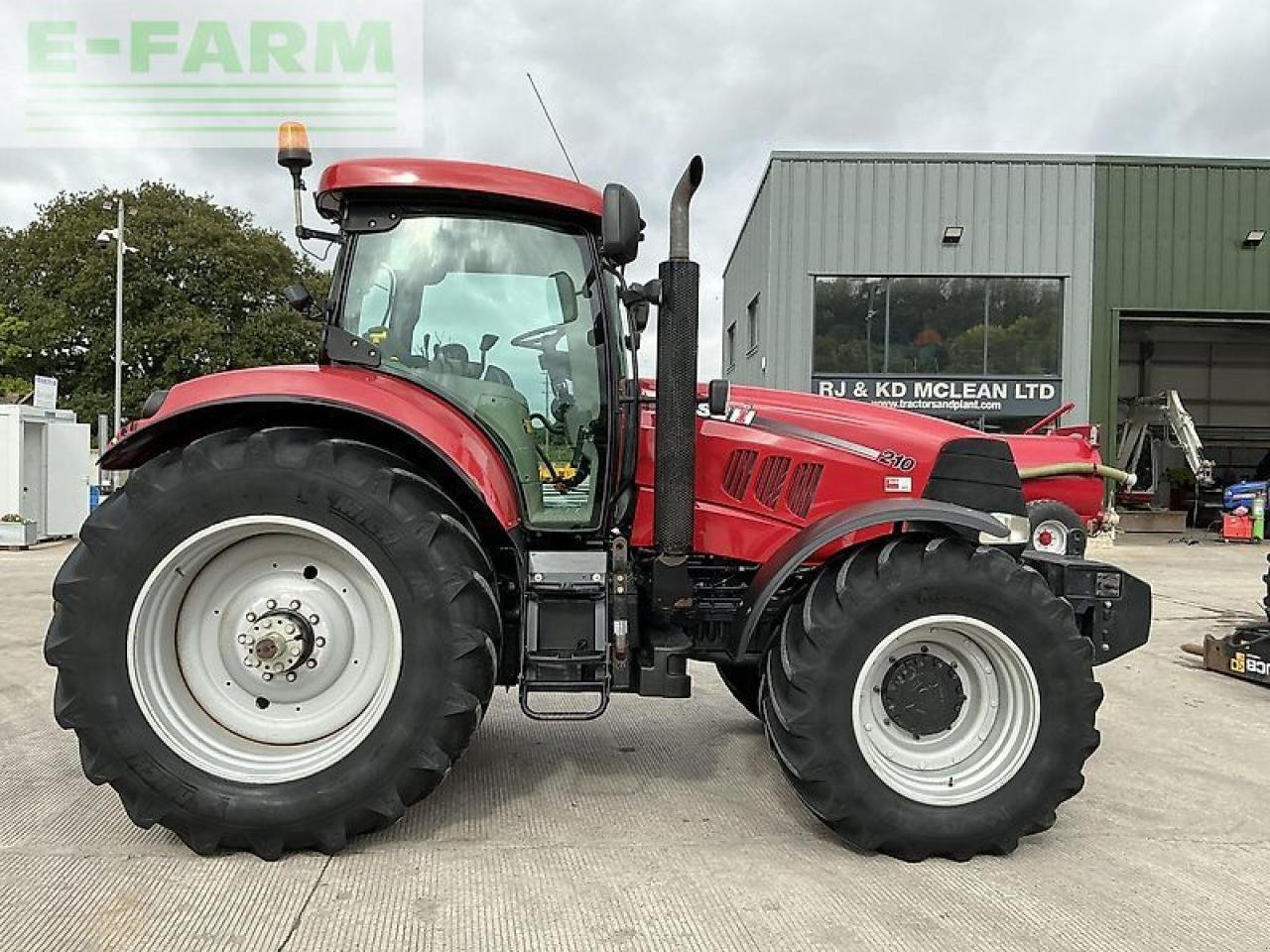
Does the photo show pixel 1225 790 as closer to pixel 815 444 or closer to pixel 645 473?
pixel 815 444

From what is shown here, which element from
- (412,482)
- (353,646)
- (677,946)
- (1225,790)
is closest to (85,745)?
(353,646)

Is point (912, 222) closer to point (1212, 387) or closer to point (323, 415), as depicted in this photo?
point (1212, 387)

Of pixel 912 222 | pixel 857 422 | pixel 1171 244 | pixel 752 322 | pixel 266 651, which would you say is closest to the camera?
pixel 266 651

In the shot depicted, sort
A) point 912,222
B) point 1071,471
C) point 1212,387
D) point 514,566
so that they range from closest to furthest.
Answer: point 514,566
point 1071,471
point 912,222
point 1212,387

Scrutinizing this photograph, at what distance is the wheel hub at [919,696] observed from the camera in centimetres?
325

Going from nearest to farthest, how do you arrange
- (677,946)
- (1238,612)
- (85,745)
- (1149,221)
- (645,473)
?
(677,946), (85,745), (645,473), (1238,612), (1149,221)

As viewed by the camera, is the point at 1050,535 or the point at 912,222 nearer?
the point at 1050,535

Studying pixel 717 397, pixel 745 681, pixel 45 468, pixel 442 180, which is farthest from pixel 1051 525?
pixel 45 468

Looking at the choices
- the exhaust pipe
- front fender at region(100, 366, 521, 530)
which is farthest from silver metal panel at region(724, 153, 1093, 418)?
front fender at region(100, 366, 521, 530)

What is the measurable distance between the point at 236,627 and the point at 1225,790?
12.9 feet

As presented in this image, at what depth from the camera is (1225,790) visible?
152 inches

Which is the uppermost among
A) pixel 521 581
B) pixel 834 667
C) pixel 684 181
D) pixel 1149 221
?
pixel 1149 221

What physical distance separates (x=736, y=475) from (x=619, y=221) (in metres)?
1.13

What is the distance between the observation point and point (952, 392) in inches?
667
